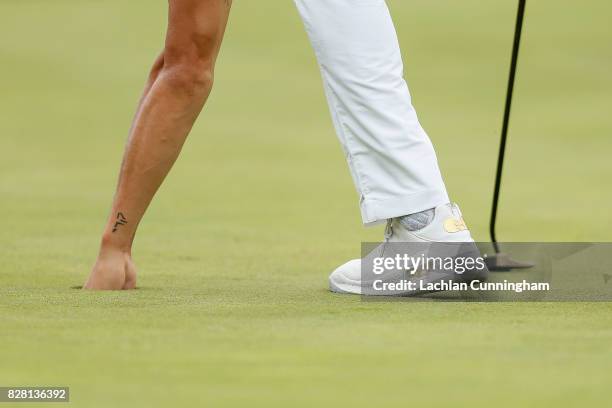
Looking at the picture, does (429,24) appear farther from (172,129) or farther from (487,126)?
(172,129)

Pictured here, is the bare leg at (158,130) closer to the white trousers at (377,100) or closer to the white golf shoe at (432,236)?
the white trousers at (377,100)

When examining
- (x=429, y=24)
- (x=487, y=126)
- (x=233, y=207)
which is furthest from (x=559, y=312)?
(x=429, y=24)

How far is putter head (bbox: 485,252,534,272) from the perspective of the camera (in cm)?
261

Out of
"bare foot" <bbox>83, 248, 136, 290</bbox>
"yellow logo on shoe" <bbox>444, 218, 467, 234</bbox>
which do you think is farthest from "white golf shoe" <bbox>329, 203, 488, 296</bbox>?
"bare foot" <bbox>83, 248, 136, 290</bbox>

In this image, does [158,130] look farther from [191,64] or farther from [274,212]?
[274,212]

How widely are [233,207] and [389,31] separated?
2015 millimetres

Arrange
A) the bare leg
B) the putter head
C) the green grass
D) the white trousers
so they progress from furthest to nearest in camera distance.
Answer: the putter head < the bare leg < the white trousers < the green grass

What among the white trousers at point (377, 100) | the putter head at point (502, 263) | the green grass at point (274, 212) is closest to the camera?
the green grass at point (274, 212)

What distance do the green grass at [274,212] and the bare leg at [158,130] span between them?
0.09 m

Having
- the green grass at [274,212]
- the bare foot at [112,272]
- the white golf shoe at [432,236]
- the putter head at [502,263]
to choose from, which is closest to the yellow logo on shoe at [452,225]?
the white golf shoe at [432,236]

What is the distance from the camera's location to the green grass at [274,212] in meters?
1.42

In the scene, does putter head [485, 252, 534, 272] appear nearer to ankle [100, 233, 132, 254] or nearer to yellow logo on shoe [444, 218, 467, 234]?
yellow logo on shoe [444, 218, 467, 234]

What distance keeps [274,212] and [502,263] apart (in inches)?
59.3

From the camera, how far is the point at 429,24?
28.8 feet
